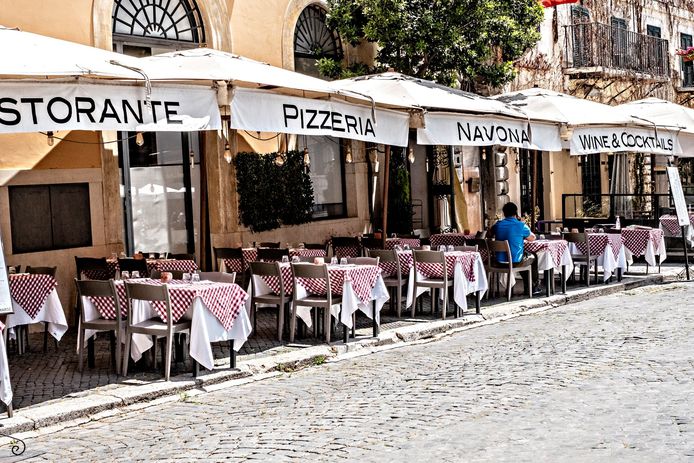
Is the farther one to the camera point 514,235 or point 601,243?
point 601,243

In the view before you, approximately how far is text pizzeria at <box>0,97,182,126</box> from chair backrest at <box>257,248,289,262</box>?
3.81 m

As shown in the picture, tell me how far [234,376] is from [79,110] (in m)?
2.95

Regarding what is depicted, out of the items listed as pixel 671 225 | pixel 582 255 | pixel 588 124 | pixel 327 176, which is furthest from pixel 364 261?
pixel 671 225

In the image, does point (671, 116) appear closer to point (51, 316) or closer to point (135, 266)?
point (135, 266)

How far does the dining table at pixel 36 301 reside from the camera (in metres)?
11.3

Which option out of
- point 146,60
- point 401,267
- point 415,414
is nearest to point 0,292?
point 415,414

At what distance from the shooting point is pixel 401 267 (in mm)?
13633

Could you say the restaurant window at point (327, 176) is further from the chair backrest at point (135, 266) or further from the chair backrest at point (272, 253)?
the chair backrest at point (135, 266)

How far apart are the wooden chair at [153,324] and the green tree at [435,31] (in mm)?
9491

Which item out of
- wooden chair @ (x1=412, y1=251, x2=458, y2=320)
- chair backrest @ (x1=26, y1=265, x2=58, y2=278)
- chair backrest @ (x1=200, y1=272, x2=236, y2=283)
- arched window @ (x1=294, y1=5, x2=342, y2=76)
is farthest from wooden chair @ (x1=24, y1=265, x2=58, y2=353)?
arched window @ (x1=294, y1=5, x2=342, y2=76)

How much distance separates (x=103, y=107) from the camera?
30.1ft

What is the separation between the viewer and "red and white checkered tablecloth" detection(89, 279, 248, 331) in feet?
31.8

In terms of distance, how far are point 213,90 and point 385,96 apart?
3.92 meters

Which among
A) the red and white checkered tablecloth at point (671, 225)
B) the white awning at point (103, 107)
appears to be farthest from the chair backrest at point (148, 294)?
the red and white checkered tablecloth at point (671, 225)
